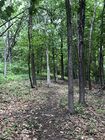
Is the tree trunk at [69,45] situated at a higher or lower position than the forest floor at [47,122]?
higher

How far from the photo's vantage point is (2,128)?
8195 millimetres

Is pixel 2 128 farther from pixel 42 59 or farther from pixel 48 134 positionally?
pixel 42 59

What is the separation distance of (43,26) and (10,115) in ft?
41.7

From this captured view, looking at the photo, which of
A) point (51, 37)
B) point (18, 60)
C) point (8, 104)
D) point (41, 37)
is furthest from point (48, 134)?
point (18, 60)

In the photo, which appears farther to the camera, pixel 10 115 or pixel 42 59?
pixel 42 59

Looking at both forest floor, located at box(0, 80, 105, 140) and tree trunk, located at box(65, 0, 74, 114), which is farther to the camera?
tree trunk, located at box(65, 0, 74, 114)

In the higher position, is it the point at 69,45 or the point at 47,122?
the point at 69,45

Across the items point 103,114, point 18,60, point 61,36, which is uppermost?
point 61,36

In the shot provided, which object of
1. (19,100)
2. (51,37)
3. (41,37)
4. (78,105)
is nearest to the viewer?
(78,105)

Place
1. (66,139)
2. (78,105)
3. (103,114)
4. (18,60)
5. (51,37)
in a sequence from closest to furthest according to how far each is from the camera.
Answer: (66,139), (103,114), (78,105), (51,37), (18,60)

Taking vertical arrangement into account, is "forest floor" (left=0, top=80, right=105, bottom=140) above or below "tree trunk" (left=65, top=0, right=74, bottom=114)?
below

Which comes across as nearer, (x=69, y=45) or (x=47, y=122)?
(x=47, y=122)

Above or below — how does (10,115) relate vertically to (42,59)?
below

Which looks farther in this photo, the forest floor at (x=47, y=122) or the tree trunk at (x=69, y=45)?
the tree trunk at (x=69, y=45)
